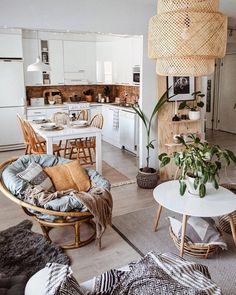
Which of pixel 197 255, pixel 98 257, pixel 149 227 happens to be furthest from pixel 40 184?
pixel 197 255

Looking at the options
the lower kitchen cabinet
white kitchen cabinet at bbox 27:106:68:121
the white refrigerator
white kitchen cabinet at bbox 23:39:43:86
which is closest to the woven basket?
the lower kitchen cabinet

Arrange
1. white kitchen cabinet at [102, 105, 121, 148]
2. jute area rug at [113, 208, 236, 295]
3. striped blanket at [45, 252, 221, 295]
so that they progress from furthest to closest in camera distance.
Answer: white kitchen cabinet at [102, 105, 121, 148], jute area rug at [113, 208, 236, 295], striped blanket at [45, 252, 221, 295]

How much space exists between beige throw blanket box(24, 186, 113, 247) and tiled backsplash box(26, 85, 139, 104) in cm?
453

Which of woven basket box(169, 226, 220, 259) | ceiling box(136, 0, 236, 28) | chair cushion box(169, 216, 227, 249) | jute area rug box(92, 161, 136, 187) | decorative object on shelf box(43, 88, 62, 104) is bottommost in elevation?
woven basket box(169, 226, 220, 259)

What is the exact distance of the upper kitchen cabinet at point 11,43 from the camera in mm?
6152

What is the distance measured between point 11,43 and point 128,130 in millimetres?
2980

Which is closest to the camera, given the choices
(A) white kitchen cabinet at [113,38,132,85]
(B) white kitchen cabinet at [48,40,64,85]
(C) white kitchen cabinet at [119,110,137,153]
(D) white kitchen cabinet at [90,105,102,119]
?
(C) white kitchen cabinet at [119,110,137,153]

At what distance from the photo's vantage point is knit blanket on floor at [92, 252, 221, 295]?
1.51 meters

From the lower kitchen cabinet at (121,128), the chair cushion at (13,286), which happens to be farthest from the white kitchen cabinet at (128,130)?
the chair cushion at (13,286)

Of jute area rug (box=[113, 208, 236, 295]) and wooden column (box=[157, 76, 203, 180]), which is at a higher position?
wooden column (box=[157, 76, 203, 180])

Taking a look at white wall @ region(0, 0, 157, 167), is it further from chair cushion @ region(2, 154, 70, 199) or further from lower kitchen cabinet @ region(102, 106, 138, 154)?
chair cushion @ region(2, 154, 70, 199)

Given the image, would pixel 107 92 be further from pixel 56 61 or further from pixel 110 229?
pixel 110 229

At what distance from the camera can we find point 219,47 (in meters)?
2.04

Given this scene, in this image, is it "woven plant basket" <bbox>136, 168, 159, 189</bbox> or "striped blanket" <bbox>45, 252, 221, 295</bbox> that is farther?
"woven plant basket" <bbox>136, 168, 159, 189</bbox>
